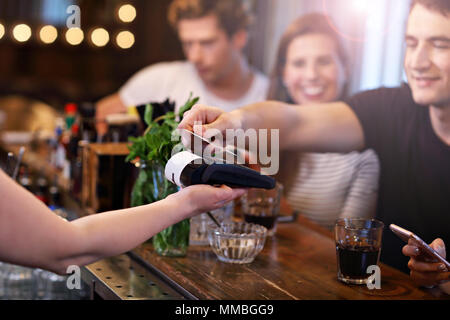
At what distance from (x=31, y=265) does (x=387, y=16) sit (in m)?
1.53

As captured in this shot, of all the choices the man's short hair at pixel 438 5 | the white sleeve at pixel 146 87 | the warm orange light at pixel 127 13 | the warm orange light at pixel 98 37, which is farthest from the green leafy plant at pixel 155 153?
the warm orange light at pixel 127 13

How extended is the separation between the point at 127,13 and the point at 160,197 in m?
4.53

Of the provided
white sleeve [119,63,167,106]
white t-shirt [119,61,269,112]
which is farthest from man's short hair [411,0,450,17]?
white sleeve [119,63,167,106]

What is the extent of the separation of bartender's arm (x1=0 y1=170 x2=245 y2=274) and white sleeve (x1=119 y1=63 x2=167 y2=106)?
2864 mm

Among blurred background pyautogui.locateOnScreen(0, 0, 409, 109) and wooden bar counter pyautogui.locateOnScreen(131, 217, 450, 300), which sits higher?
blurred background pyautogui.locateOnScreen(0, 0, 409, 109)

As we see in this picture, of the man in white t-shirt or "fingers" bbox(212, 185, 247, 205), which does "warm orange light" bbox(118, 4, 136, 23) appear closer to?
the man in white t-shirt

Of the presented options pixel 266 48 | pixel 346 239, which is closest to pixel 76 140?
pixel 266 48

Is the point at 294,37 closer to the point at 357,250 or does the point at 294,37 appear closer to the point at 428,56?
the point at 428,56

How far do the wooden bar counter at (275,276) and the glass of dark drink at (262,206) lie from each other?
0.22 ft

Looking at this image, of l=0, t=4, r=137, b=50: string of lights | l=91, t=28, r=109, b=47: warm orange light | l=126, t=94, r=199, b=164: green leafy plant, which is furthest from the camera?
l=91, t=28, r=109, b=47: warm orange light

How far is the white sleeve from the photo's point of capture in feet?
13.5

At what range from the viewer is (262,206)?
6.26 ft

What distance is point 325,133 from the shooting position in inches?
87.4
